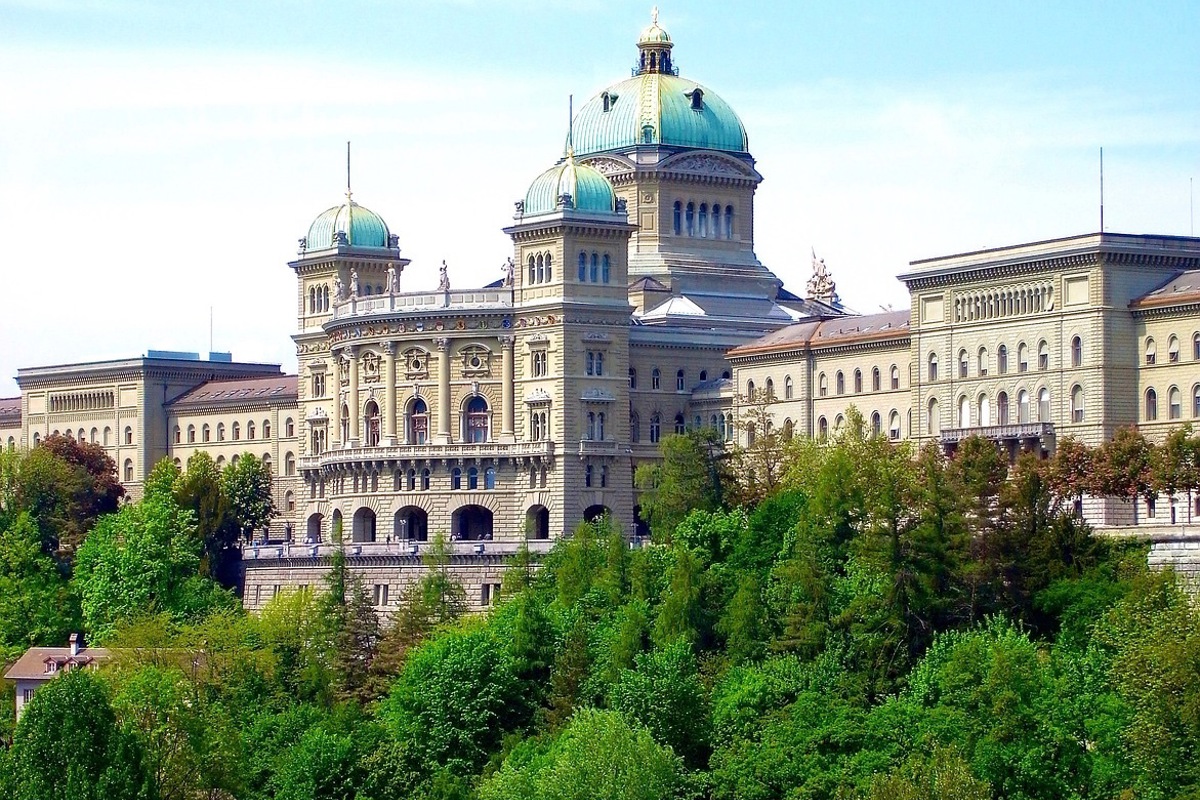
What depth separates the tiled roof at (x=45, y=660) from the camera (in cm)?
16275

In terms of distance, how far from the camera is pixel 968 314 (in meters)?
171

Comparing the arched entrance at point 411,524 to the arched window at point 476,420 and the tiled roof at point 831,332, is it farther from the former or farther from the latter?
the tiled roof at point 831,332

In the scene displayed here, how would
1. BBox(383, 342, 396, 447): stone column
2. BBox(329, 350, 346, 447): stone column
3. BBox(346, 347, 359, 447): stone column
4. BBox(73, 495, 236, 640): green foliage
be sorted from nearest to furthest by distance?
BBox(73, 495, 236, 640): green foliage
BBox(383, 342, 396, 447): stone column
BBox(346, 347, 359, 447): stone column
BBox(329, 350, 346, 447): stone column

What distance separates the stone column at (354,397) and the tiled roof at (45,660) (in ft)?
91.7

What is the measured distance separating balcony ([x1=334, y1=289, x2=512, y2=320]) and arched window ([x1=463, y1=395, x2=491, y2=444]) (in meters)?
5.29

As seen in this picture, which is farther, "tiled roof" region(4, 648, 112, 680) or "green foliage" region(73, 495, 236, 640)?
"green foliage" region(73, 495, 236, 640)

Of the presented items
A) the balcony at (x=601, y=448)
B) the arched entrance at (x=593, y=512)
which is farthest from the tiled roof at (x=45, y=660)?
the balcony at (x=601, y=448)

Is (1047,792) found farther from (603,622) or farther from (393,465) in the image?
(393,465)

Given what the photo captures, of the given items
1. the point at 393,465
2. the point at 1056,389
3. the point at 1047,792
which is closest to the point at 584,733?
the point at 1047,792

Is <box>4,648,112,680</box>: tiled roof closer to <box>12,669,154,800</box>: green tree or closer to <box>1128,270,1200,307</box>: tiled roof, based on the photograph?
<box>12,669,154,800</box>: green tree

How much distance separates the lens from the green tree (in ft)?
429

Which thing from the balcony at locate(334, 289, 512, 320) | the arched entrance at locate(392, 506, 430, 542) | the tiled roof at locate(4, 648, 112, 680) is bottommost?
the tiled roof at locate(4, 648, 112, 680)

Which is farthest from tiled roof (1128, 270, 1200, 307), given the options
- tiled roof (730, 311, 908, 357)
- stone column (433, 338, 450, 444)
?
stone column (433, 338, 450, 444)

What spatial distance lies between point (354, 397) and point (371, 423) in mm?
1850
